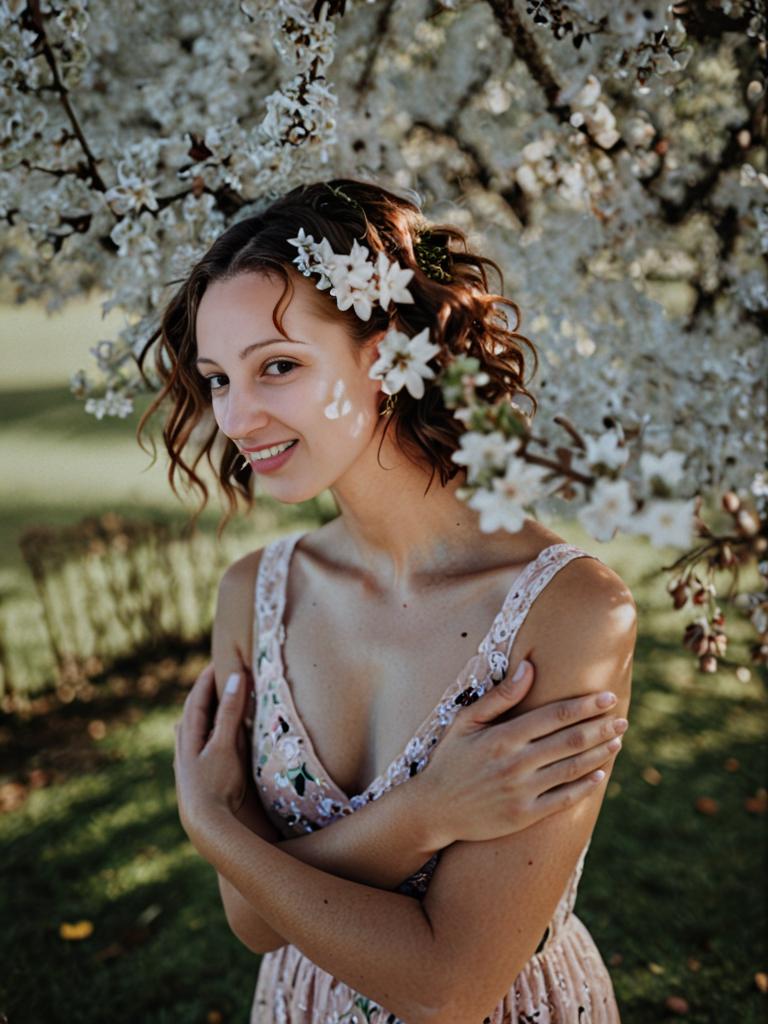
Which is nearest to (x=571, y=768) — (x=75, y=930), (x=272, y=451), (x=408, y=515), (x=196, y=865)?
(x=408, y=515)

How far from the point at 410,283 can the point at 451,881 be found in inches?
42.0

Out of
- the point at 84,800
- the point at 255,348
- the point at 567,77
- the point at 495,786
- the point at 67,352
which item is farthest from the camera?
the point at 67,352

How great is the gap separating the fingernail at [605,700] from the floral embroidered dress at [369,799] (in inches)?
8.9

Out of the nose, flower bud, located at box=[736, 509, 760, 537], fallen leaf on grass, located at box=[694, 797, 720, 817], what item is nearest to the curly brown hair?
the nose

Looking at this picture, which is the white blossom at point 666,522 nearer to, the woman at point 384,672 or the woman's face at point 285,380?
the woman at point 384,672

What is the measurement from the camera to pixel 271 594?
2.12 meters

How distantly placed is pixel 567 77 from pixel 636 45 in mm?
471

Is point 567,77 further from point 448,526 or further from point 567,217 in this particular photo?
point 448,526

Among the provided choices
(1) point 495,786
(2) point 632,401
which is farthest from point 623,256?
(1) point 495,786

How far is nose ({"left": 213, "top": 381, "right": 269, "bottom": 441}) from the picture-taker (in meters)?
1.61

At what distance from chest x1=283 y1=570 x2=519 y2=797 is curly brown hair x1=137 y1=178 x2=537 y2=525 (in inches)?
10.9

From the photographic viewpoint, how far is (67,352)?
21.0 metres

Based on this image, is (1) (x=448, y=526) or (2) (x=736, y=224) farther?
(2) (x=736, y=224)

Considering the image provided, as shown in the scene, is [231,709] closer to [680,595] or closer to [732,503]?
[680,595]
